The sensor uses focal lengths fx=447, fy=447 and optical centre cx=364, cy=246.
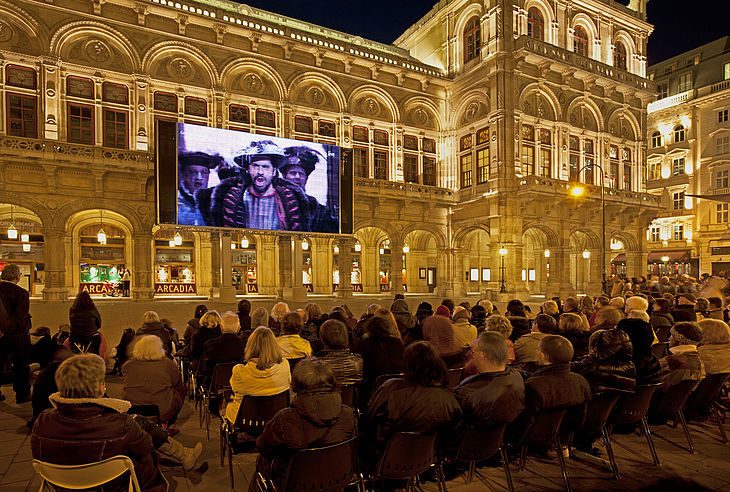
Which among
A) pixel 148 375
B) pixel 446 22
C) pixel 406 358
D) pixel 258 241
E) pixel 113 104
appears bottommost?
pixel 148 375

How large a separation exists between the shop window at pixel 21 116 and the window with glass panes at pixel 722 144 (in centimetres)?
4547

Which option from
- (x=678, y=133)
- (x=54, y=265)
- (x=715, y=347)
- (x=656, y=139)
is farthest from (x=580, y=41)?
(x=54, y=265)

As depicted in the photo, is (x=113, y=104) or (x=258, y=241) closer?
(x=113, y=104)

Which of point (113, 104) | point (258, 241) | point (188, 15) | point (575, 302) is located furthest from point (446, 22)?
point (575, 302)

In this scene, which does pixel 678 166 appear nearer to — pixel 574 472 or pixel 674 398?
pixel 674 398

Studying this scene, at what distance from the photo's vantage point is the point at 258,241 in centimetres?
2528

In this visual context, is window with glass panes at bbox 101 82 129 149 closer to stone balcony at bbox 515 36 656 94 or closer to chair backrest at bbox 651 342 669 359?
stone balcony at bbox 515 36 656 94

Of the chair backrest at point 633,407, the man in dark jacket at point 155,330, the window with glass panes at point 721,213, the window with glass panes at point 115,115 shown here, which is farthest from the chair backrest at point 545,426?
the window with glass panes at point 721,213

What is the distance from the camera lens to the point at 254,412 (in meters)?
4.20

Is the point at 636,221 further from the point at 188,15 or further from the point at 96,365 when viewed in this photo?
the point at 96,365

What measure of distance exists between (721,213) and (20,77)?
151 ft

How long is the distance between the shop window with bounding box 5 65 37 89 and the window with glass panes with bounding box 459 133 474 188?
22.1 m

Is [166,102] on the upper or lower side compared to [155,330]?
upper

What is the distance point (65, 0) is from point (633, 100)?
3372 cm
